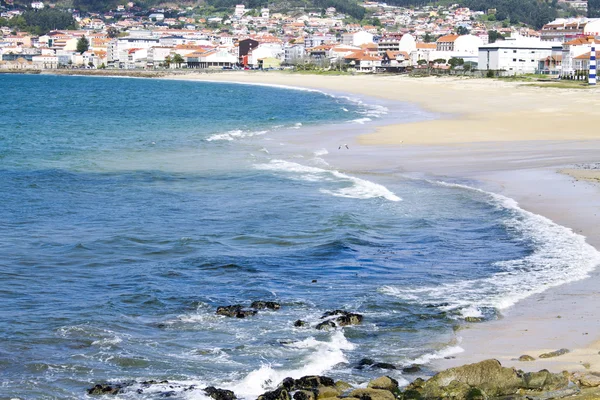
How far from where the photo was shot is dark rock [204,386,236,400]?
30.4ft

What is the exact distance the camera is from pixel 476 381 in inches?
354

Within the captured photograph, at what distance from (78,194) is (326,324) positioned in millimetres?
13041

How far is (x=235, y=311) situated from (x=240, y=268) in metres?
2.64

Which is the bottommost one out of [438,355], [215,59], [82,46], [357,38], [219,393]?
[438,355]

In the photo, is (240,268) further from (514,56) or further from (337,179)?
(514,56)

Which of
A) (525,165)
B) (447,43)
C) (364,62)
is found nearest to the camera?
(525,165)

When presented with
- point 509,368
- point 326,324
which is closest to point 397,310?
point 326,324

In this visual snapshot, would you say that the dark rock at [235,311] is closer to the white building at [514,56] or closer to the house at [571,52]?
the house at [571,52]

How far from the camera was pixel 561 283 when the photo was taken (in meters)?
13.3

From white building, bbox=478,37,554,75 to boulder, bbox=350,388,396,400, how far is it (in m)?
91.2

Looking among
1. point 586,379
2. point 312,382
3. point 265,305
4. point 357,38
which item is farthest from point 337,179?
point 357,38

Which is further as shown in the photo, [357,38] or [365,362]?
[357,38]

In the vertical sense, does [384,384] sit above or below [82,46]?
below

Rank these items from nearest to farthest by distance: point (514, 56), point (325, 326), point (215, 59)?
point (325, 326), point (514, 56), point (215, 59)
